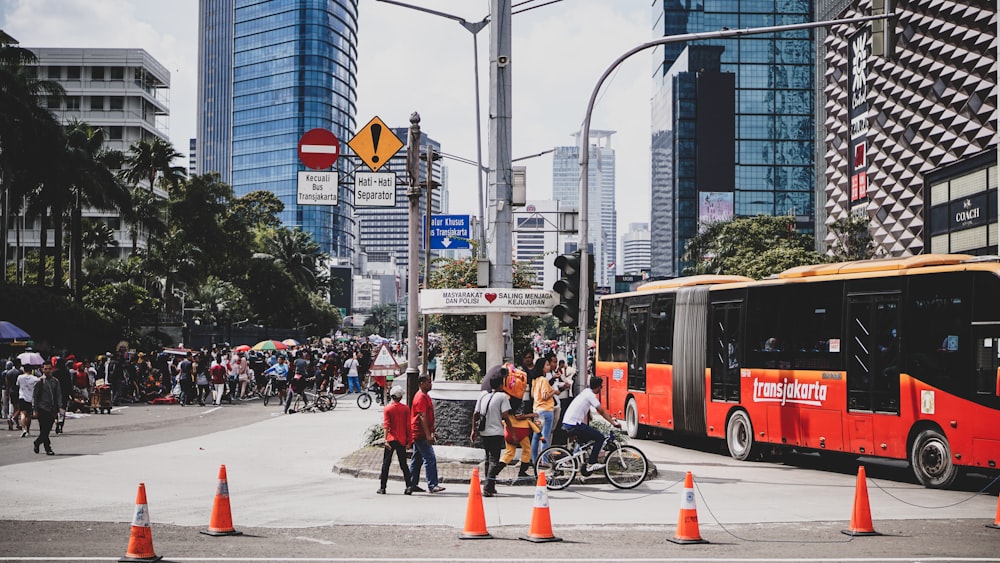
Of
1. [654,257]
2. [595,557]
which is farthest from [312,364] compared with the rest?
[654,257]

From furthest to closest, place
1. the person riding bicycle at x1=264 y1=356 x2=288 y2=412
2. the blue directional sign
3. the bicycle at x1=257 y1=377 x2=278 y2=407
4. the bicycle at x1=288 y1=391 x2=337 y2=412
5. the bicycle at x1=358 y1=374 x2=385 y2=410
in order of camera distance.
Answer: the bicycle at x1=257 y1=377 x2=278 y2=407 < the person riding bicycle at x1=264 y1=356 x2=288 y2=412 < the bicycle at x1=358 y1=374 x2=385 y2=410 < the bicycle at x1=288 y1=391 x2=337 y2=412 < the blue directional sign

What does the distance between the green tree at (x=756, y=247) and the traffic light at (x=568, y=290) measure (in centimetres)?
4087

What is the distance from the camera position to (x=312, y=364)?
42.2 metres

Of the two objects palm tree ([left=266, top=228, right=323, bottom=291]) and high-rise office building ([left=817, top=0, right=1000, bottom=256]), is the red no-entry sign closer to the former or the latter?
high-rise office building ([left=817, top=0, right=1000, bottom=256])

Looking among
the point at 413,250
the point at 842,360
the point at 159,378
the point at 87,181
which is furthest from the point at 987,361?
the point at 87,181

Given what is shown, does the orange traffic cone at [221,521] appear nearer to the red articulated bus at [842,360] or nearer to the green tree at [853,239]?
the red articulated bus at [842,360]

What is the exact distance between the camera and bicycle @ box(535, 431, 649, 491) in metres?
15.5

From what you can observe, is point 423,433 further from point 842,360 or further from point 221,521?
point 842,360

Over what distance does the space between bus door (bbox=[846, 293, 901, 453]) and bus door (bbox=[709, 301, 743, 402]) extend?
10.6ft

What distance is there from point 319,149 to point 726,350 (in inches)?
352

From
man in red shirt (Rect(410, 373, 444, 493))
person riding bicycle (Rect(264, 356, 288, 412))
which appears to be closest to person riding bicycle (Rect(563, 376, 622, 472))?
man in red shirt (Rect(410, 373, 444, 493))

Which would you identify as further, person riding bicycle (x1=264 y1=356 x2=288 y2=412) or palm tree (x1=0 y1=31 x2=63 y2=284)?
palm tree (x1=0 y1=31 x2=63 y2=284)

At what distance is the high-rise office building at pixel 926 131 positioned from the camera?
50906 millimetres

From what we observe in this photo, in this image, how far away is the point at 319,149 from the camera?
17.4 metres
